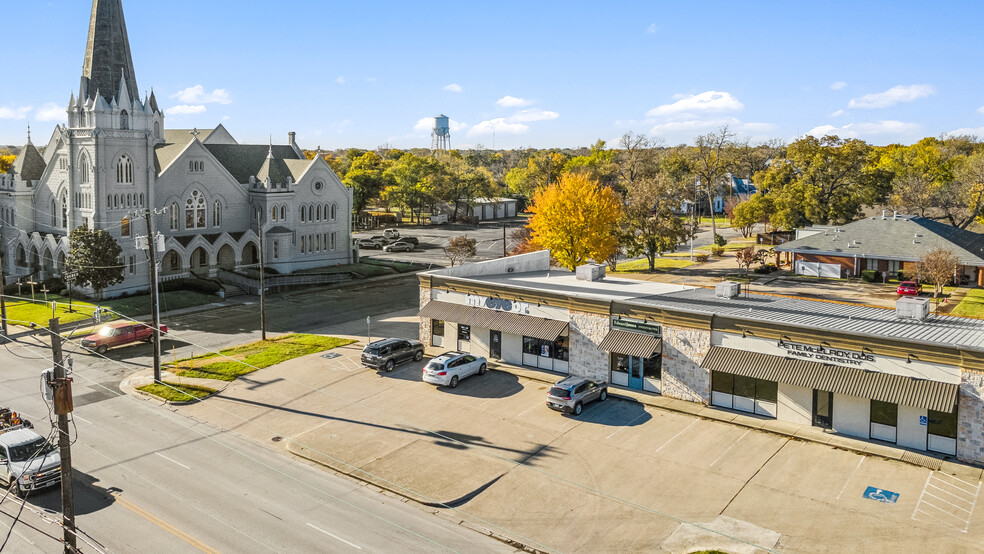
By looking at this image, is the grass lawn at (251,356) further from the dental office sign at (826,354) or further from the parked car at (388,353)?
the dental office sign at (826,354)

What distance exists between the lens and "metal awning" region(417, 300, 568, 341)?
1427 inches

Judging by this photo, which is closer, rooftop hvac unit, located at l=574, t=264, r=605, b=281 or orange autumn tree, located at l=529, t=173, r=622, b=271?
rooftop hvac unit, located at l=574, t=264, r=605, b=281

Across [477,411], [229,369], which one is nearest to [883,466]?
[477,411]

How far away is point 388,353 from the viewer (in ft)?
124

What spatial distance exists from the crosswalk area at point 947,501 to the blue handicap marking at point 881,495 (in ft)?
2.24

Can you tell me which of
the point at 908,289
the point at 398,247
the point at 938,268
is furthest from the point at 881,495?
the point at 398,247

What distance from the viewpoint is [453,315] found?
40.1 meters

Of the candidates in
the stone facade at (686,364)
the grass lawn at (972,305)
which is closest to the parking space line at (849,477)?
the stone facade at (686,364)

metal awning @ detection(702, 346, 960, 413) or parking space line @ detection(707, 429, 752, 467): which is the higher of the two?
metal awning @ detection(702, 346, 960, 413)

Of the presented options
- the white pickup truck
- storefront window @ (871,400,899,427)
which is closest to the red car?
storefront window @ (871,400,899,427)

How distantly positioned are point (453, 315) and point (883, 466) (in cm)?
2172

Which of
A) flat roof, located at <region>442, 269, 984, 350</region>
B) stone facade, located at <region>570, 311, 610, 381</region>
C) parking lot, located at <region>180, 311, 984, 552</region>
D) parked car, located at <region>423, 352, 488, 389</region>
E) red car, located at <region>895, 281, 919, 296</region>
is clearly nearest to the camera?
parking lot, located at <region>180, 311, 984, 552</region>

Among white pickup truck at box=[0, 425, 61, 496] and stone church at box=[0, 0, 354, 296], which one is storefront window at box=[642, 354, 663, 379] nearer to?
white pickup truck at box=[0, 425, 61, 496]

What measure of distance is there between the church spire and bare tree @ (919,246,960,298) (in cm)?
6318
